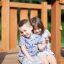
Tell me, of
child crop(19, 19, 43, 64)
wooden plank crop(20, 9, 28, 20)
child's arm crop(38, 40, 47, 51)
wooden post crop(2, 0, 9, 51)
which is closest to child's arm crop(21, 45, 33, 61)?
child crop(19, 19, 43, 64)

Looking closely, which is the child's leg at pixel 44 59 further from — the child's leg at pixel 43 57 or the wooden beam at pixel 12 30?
the wooden beam at pixel 12 30

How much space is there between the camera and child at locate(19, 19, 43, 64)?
12.7 ft

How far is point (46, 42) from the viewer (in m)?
4.03

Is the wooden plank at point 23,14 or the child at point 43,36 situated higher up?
the wooden plank at point 23,14

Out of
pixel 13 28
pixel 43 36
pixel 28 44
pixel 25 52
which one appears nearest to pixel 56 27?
pixel 43 36

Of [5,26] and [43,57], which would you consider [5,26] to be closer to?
[5,26]

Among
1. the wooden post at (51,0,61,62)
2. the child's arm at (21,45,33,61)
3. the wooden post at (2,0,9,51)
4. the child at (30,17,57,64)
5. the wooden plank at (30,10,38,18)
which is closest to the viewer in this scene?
the child's arm at (21,45,33,61)

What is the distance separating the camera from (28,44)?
13.1 feet

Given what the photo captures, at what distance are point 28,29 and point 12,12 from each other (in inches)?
109

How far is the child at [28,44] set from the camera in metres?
3.88

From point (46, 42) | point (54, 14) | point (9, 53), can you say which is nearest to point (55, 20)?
point (54, 14)

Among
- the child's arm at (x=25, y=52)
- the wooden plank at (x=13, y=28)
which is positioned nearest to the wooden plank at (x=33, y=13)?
the wooden plank at (x=13, y=28)

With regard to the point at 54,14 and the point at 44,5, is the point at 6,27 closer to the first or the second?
the point at 44,5

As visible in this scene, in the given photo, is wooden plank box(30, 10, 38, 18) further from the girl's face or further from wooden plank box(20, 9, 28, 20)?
the girl's face
